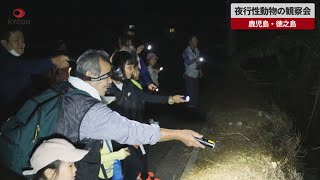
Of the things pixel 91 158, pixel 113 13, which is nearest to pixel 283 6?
pixel 113 13

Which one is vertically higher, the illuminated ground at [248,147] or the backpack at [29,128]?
the backpack at [29,128]

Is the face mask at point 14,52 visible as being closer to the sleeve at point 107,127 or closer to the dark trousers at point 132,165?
the dark trousers at point 132,165

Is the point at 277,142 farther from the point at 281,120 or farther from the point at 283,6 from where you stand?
the point at 283,6

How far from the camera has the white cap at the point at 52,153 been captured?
208 cm

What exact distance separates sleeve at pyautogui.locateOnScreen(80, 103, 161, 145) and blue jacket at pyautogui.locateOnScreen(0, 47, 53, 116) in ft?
8.03

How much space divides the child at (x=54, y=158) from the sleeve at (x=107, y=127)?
20 cm

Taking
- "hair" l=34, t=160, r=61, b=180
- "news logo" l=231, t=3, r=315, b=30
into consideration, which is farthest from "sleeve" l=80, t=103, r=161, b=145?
"news logo" l=231, t=3, r=315, b=30

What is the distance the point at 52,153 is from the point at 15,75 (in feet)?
9.46

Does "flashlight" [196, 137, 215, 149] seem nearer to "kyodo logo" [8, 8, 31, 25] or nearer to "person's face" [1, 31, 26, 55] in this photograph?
"person's face" [1, 31, 26, 55]

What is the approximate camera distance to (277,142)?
5.88 meters

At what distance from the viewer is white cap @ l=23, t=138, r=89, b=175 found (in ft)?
6.81

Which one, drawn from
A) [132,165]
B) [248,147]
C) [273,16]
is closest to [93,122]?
[132,165]

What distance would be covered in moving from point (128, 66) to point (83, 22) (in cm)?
862

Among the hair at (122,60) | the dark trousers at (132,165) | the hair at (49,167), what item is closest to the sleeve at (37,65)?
the hair at (122,60)
